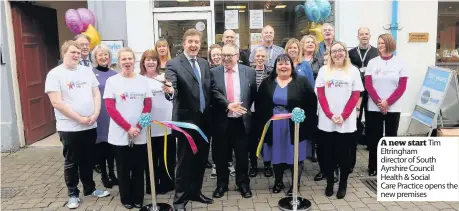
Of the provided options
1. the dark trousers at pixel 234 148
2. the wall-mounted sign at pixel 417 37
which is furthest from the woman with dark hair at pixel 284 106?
the wall-mounted sign at pixel 417 37

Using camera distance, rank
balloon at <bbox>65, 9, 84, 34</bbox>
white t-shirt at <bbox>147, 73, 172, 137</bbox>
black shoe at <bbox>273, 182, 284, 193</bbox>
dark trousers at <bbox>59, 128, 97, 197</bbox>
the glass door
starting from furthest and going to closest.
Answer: the glass door < balloon at <bbox>65, 9, 84, 34</bbox> < black shoe at <bbox>273, 182, 284, 193</bbox> < white t-shirt at <bbox>147, 73, 172, 137</bbox> < dark trousers at <bbox>59, 128, 97, 197</bbox>

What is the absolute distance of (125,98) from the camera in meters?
4.16

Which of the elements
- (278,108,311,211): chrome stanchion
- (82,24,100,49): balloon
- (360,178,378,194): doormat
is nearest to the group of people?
(278,108,311,211): chrome stanchion

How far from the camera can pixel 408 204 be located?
4332mm

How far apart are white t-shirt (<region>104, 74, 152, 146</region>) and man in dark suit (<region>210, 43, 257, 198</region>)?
778 mm

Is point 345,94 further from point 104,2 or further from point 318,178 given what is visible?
point 104,2

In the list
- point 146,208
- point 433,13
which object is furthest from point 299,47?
point 433,13

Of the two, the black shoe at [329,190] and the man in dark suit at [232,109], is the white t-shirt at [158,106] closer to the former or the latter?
the man in dark suit at [232,109]

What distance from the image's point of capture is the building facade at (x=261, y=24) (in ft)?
22.5

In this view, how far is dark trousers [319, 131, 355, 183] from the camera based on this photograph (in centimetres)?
449

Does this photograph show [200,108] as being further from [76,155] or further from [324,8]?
[324,8]

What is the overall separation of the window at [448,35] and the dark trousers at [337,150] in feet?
12.3

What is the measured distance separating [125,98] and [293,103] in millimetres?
1777
